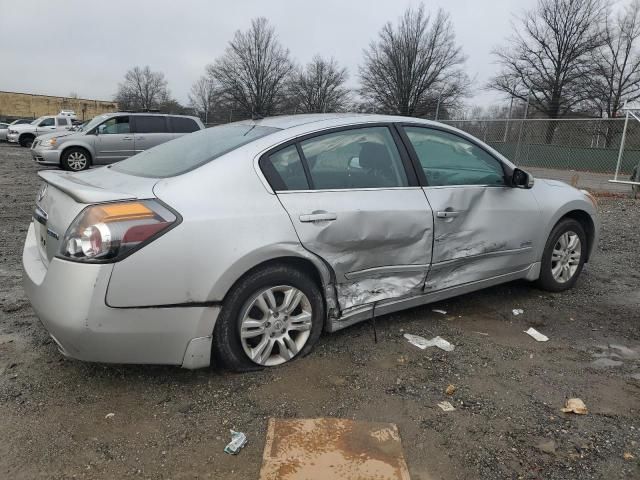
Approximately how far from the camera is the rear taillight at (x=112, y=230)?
2342 mm

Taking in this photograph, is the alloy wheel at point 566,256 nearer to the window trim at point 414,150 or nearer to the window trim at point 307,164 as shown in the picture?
the window trim at point 414,150

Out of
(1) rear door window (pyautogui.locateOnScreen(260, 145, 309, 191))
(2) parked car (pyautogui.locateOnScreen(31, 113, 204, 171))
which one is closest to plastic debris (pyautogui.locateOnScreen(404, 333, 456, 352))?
(1) rear door window (pyautogui.locateOnScreen(260, 145, 309, 191))

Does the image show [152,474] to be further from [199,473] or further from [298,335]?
[298,335]

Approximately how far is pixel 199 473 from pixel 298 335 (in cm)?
104

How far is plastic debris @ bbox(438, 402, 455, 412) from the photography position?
2.64 metres

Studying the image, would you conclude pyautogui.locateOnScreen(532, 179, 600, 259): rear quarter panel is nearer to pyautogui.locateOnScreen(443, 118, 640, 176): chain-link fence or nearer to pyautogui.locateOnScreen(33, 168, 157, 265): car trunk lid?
pyautogui.locateOnScreen(33, 168, 157, 265): car trunk lid

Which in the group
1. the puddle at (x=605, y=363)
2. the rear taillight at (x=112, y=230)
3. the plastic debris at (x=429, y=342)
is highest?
the rear taillight at (x=112, y=230)

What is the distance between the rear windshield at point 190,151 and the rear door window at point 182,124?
11429 mm

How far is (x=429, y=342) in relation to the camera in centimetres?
341

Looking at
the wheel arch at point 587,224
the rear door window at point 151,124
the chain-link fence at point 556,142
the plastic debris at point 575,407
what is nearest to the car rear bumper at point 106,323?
the plastic debris at point 575,407

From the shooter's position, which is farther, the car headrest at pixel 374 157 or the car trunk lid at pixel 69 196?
the car headrest at pixel 374 157

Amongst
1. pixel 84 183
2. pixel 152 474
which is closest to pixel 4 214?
pixel 84 183

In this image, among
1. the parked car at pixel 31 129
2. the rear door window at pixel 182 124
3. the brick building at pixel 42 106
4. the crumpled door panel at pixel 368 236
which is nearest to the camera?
the crumpled door panel at pixel 368 236

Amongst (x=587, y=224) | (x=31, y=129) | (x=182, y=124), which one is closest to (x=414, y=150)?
(x=587, y=224)
